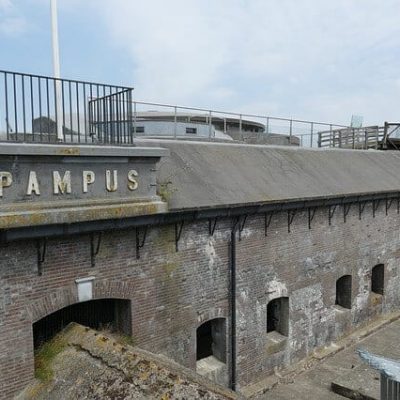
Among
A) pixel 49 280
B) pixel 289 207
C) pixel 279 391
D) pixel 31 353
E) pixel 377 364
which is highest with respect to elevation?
pixel 289 207

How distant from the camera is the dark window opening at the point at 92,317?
7.50m

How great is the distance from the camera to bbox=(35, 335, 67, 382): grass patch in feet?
21.4

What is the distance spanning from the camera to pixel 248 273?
998 centimetres

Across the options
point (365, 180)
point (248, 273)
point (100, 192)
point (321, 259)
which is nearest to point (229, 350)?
point (248, 273)

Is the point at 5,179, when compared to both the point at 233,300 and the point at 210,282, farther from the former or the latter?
the point at 233,300

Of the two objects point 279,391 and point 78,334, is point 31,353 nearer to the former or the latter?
point 78,334

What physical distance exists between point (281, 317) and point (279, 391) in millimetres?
1755

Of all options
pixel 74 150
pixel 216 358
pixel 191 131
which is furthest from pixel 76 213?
pixel 191 131

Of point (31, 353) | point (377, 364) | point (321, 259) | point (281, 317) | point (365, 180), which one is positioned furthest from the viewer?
point (365, 180)

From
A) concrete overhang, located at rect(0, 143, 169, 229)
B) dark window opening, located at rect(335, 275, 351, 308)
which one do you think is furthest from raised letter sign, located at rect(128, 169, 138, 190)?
dark window opening, located at rect(335, 275, 351, 308)

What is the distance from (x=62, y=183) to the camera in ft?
21.0

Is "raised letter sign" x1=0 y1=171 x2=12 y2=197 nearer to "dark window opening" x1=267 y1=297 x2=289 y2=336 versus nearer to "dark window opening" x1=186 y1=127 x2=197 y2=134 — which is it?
"dark window opening" x1=267 y1=297 x2=289 y2=336

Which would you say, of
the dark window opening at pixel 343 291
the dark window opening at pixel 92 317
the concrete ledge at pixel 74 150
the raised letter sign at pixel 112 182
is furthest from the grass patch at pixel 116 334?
the dark window opening at pixel 343 291

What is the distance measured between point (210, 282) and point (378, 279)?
8.15m
